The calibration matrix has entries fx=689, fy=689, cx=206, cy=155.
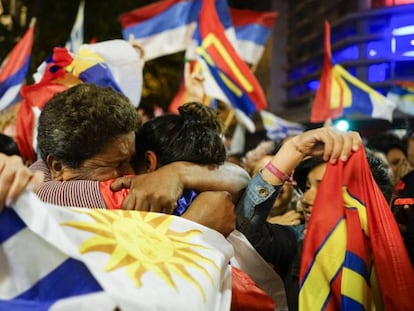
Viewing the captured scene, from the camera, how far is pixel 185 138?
237 cm

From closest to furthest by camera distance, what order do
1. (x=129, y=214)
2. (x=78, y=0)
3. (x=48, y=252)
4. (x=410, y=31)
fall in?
1. (x=48, y=252)
2. (x=129, y=214)
3. (x=410, y=31)
4. (x=78, y=0)

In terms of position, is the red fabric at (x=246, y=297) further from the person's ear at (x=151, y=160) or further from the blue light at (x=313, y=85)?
the blue light at (x=313, y=85)

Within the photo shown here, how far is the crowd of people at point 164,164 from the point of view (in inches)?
85.1

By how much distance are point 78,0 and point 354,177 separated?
16808 millimetres

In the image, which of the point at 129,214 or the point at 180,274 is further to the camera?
the point at 129,214

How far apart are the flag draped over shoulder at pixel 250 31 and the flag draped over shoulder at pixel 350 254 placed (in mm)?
5921

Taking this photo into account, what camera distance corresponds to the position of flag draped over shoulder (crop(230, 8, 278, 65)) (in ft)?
26.1

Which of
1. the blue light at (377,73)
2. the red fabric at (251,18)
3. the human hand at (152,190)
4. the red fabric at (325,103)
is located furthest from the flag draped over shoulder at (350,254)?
the blue light at (377,73)

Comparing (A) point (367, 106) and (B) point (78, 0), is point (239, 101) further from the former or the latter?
(B) point (78, 0)

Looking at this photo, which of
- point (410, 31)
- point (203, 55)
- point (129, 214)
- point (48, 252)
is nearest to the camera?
point (48, 252)

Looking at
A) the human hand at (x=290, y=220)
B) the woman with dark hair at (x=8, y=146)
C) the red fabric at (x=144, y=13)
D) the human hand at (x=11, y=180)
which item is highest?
the red fabric at (x=144, y=13)

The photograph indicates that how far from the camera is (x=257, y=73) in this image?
26.8 m

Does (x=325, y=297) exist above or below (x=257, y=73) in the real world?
above

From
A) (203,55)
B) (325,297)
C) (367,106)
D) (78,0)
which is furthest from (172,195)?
(78,0)
